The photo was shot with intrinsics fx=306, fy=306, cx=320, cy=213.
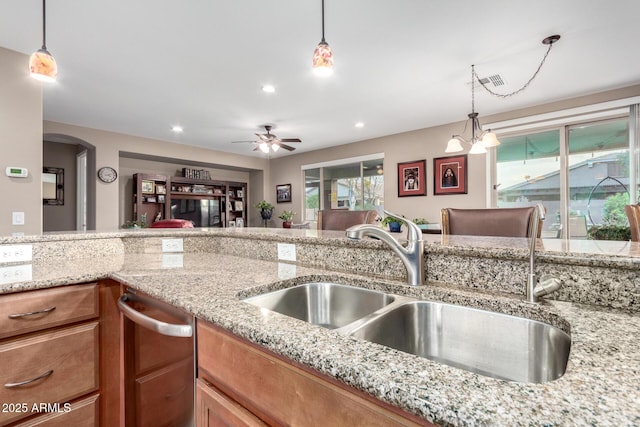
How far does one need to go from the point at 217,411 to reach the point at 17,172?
325 centimetres

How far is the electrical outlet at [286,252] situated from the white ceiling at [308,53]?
1.73 metres

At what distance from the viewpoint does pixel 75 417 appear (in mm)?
1199

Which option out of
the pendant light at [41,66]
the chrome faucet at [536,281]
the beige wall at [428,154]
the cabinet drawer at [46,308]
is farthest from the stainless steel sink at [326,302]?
the beige wall at [428,154]

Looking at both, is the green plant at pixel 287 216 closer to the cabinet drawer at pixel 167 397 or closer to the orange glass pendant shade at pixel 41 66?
the orange glass pendant shade at pixel 41 66

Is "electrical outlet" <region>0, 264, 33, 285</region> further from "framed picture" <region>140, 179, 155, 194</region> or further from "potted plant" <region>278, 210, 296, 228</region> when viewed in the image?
"potted plant" <region>278, 210, 296, 228</region>

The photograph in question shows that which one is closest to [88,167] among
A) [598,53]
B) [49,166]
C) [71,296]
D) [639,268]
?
[49,166]

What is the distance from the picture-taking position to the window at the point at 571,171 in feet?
12.2

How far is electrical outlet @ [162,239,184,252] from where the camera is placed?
190cm

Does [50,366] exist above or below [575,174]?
below

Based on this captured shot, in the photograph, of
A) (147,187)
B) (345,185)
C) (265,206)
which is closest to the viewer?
(147,187)

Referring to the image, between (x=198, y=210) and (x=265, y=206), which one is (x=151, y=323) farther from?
(x=265, y=206)

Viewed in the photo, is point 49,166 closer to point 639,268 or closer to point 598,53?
point 639,268

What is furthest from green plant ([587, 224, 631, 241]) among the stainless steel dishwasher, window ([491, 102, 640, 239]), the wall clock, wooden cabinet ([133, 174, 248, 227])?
wooden cabinet ([133, 174, 248, 227])

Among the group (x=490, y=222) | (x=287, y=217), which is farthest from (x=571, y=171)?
(x=287, y=217)
